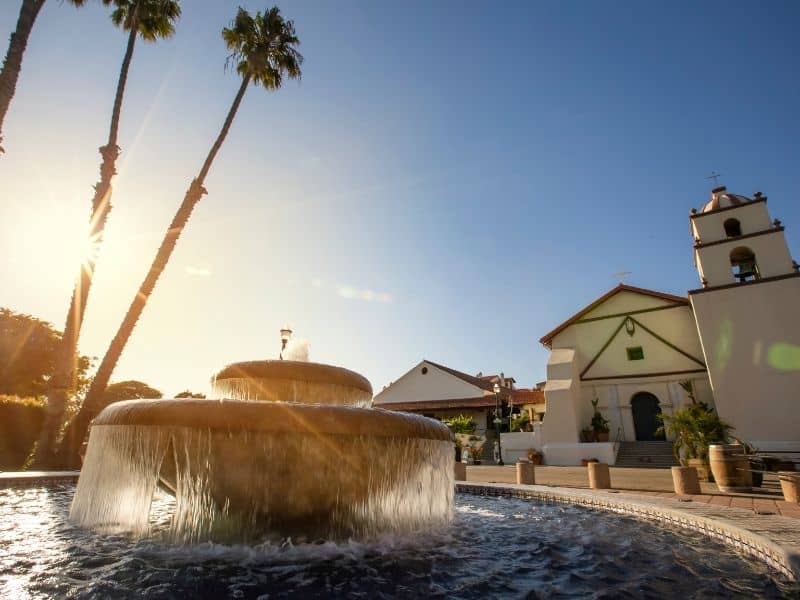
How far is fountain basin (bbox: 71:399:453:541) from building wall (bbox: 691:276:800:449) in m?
17.1

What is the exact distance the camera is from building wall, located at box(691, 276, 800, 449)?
14.9 m

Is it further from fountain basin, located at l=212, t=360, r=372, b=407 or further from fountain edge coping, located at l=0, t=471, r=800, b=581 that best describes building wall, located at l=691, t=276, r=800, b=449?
fountain basin, located at l=212, t=360, r=372, b=407

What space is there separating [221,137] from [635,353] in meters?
21.0

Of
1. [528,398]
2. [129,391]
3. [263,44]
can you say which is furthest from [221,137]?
[129,391]

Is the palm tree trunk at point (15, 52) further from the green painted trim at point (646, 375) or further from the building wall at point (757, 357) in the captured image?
the green painted trim at point (646, 375)

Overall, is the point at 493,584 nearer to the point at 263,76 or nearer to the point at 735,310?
the point at 263,76

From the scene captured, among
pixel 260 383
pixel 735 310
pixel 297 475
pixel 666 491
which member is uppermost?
pixel 735 310

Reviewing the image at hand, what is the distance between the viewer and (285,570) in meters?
2.95

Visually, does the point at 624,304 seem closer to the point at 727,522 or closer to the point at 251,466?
the point at 727,522

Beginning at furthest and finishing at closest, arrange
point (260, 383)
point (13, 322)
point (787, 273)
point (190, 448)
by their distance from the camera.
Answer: point (13, 322) < point (787, 273) < point (260, 383) < point (190, 448)

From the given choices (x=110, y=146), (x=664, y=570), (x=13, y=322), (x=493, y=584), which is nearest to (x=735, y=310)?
(x=664, y=570)

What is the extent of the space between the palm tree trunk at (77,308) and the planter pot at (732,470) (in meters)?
15.8

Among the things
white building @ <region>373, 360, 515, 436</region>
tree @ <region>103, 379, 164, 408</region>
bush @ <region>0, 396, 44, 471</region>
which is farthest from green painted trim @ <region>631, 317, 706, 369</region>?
tree @ <region>103, 379, 164, 408</region>

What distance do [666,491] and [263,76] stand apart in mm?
16617
